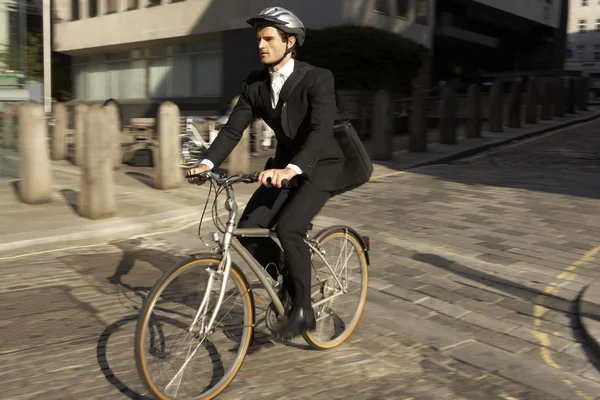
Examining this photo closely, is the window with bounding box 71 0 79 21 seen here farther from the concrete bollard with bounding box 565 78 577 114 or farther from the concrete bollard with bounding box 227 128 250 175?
the concrete bollard with bounding box 227 128 250 175

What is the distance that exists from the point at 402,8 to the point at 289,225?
24703 mm

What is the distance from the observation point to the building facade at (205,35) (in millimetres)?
24750

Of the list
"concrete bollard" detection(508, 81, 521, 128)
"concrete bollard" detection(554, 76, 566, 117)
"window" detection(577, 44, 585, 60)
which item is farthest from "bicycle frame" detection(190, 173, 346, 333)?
"window" detection(577, 44, 585, 60)

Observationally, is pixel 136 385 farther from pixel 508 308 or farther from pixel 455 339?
pixel 508 308

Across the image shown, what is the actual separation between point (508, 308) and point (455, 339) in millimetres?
845

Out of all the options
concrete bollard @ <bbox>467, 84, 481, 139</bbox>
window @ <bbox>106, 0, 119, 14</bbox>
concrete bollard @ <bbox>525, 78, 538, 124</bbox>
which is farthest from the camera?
window @ <bbox>106, 0, 119, 14</bbox>

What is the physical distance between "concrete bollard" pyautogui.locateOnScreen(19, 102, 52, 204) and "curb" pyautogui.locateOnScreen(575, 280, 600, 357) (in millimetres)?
6226

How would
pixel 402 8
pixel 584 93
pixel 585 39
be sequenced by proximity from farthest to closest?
pixel 585 39
pixel 402 8
pixel 584 93

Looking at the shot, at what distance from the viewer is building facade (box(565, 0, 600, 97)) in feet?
267

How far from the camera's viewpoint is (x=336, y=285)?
4289 millimetres

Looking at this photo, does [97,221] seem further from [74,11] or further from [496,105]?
[74,11]

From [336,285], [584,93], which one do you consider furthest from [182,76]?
[336,285]

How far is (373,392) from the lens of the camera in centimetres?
359

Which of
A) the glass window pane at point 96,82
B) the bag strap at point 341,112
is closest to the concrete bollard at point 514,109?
the bag strap at point 341,112
